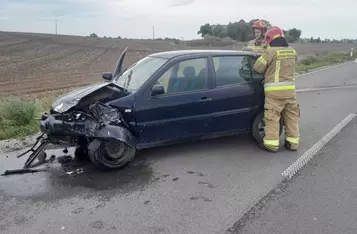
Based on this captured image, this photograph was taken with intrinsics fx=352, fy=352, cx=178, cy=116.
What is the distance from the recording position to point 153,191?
4.17 meters

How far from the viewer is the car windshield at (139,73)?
5180 millimetres

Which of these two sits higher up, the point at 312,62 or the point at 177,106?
the point at 312,62

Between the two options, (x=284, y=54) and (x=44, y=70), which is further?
(x=44, y=70)

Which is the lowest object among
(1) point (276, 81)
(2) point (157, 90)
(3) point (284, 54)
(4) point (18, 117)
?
(4) point (18, 117)

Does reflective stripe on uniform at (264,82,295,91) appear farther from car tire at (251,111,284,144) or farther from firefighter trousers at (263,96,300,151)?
car tire at (251,111,284,144)

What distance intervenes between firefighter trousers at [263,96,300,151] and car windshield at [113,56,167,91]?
5.95 feet

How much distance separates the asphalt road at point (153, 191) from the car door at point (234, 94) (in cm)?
46

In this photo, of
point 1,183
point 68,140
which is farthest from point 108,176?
point 1,183


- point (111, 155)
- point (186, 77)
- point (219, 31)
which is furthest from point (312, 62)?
point (219, 31)

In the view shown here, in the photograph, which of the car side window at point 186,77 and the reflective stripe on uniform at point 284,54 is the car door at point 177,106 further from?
the reflective stripe on uniform at point 284,54

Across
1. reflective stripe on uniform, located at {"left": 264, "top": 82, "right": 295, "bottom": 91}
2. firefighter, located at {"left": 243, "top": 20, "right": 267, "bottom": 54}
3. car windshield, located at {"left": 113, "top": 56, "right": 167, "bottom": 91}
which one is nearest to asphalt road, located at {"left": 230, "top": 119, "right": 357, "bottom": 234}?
reflective stripe on uniform, located at {"left": 264, "top": 82, "right": 295, "bottom": 91}

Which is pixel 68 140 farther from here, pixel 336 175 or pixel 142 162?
pixel 336 175

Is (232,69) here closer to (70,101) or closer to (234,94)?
(234,94)

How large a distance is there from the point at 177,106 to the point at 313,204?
2.27m
